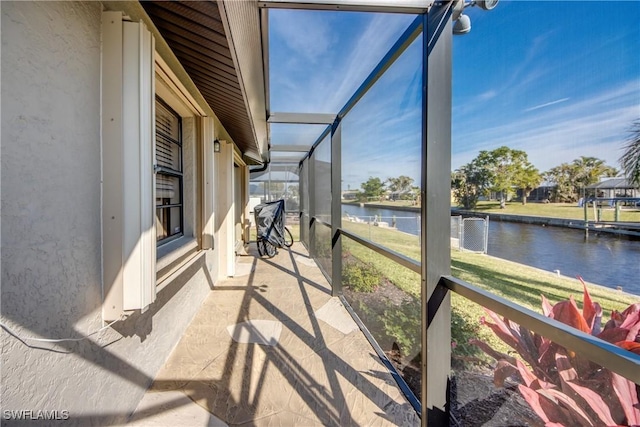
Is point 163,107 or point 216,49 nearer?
point 216,49

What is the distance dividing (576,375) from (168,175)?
3.29m

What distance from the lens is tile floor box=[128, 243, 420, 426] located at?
6.03ft

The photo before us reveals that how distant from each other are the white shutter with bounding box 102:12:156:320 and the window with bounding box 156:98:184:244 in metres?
1.12

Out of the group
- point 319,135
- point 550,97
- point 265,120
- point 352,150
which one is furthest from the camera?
point 319,135

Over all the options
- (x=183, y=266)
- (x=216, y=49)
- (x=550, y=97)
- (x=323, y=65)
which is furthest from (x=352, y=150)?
(x=550, y=97)

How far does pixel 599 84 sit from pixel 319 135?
464 centimetres

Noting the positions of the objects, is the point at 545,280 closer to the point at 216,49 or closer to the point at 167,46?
the point at 216,49

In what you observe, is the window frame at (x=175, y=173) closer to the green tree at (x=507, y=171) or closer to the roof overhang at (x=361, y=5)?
the roof overhang at (x=361, y=5)

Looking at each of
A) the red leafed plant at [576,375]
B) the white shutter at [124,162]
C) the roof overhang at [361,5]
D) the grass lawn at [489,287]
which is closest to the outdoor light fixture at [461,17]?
the roof overhang at [361,5]

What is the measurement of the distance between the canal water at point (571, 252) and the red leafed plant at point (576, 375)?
2.8 inches

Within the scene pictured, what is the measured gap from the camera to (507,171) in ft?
4.12

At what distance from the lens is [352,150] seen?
11.5 feet

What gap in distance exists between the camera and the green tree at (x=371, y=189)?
2725 millimetres

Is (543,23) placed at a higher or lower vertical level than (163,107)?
lower
